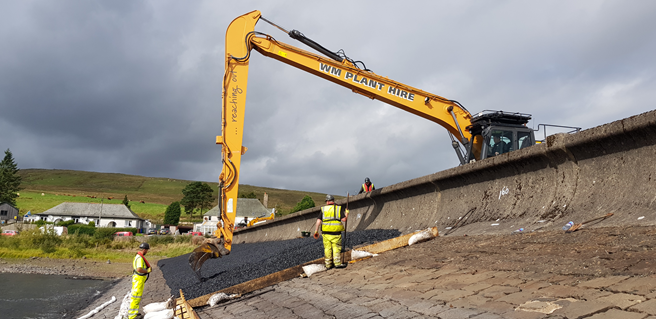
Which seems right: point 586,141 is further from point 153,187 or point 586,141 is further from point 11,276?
point 153,187

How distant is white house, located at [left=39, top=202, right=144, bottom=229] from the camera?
85.3m

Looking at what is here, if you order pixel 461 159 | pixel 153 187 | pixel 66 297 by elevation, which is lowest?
pixel 66 297

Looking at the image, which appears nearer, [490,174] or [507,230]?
[507,230]

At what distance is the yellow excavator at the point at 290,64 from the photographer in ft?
42.0

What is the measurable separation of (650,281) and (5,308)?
68.5ft

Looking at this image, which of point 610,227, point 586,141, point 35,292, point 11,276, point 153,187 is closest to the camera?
point 610,227

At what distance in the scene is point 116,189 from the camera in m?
163

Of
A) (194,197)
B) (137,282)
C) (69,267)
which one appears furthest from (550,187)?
(194,197)

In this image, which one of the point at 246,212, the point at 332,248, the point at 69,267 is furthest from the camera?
the point at 246,212

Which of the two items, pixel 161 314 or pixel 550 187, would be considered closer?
pixel 550 187

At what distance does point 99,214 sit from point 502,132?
90.7m

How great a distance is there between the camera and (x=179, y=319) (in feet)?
22.0

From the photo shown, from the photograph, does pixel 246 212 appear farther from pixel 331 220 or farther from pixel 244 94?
pixel 331 220

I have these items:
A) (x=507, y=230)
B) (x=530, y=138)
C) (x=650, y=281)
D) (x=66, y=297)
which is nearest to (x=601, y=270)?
(x=650, y=281)
